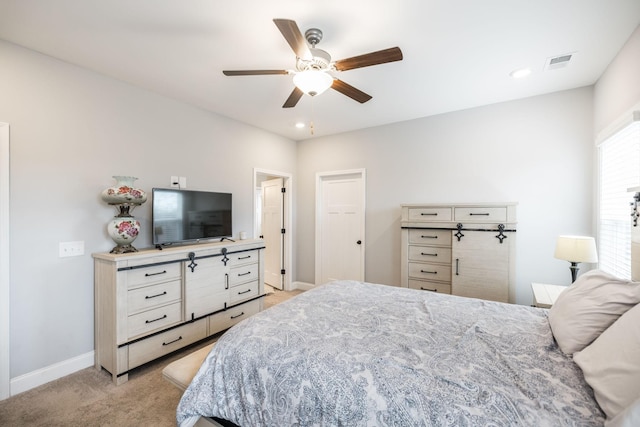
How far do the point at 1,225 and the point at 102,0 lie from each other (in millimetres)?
1763

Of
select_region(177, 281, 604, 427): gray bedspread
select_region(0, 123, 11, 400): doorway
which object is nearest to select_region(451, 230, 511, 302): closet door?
select_region(177, 281, 604, 427): gray bedspread

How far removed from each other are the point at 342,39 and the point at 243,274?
8.65 ft

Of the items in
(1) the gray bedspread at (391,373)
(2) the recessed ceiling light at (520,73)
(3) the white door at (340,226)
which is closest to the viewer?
(1) the gray bedspread at (391,373)

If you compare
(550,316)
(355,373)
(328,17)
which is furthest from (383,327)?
(328,17)

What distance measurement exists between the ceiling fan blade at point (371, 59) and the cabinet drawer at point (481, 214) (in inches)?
78.5

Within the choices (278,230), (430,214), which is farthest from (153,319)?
(430,214)

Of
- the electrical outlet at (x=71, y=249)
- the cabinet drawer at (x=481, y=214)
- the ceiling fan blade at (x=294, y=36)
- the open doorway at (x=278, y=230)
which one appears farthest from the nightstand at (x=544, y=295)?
the electrical outlet at (x=71, y=249)

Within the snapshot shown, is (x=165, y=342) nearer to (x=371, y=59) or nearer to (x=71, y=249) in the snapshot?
(x=71, y=249)

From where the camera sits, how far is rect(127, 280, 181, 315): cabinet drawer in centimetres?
228

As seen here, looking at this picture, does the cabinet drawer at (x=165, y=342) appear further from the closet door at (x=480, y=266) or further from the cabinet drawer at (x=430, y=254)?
the closet door at (x=480, y=266)

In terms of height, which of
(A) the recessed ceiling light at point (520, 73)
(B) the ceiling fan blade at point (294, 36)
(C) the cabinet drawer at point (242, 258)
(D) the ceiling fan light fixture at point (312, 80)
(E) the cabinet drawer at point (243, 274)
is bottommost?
(E) the cabinet drawer at point (243, 274)

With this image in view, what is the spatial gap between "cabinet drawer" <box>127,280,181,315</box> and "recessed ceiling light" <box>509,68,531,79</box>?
12.4ft

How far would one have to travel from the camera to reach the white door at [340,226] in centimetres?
434

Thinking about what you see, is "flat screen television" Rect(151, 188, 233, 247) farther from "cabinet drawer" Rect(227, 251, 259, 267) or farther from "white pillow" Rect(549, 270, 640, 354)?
"white pillow" Rect(549, 270, 640, 354)
